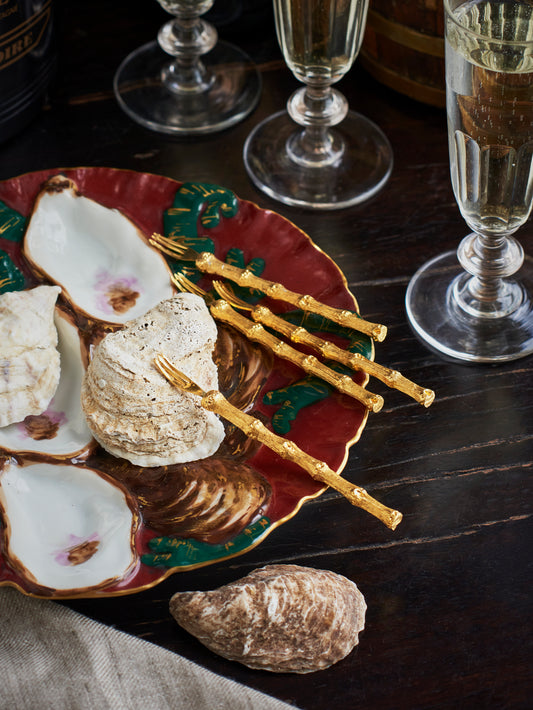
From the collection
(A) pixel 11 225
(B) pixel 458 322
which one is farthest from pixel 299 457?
(A) pixel 11 225

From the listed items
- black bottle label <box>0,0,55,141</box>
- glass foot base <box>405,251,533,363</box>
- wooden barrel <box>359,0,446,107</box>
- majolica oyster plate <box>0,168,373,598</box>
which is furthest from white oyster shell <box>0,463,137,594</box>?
wooden barrel <box>359,0,446,107</box>

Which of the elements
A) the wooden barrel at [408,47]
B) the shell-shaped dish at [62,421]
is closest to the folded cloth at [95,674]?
the shell-shaped dish at [62,421]

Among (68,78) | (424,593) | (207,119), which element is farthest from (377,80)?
(424,593)

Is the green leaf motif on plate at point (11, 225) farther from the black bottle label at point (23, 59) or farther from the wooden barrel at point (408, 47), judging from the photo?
the wooden barrel at point (408, 47)

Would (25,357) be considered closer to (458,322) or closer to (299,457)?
(299,457)

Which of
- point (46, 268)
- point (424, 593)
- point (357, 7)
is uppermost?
point (357, 7)

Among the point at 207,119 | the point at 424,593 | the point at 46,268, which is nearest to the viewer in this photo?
the point at 424,593

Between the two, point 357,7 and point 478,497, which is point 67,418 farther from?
point 357,7

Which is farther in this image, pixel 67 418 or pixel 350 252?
pixel 350 252
